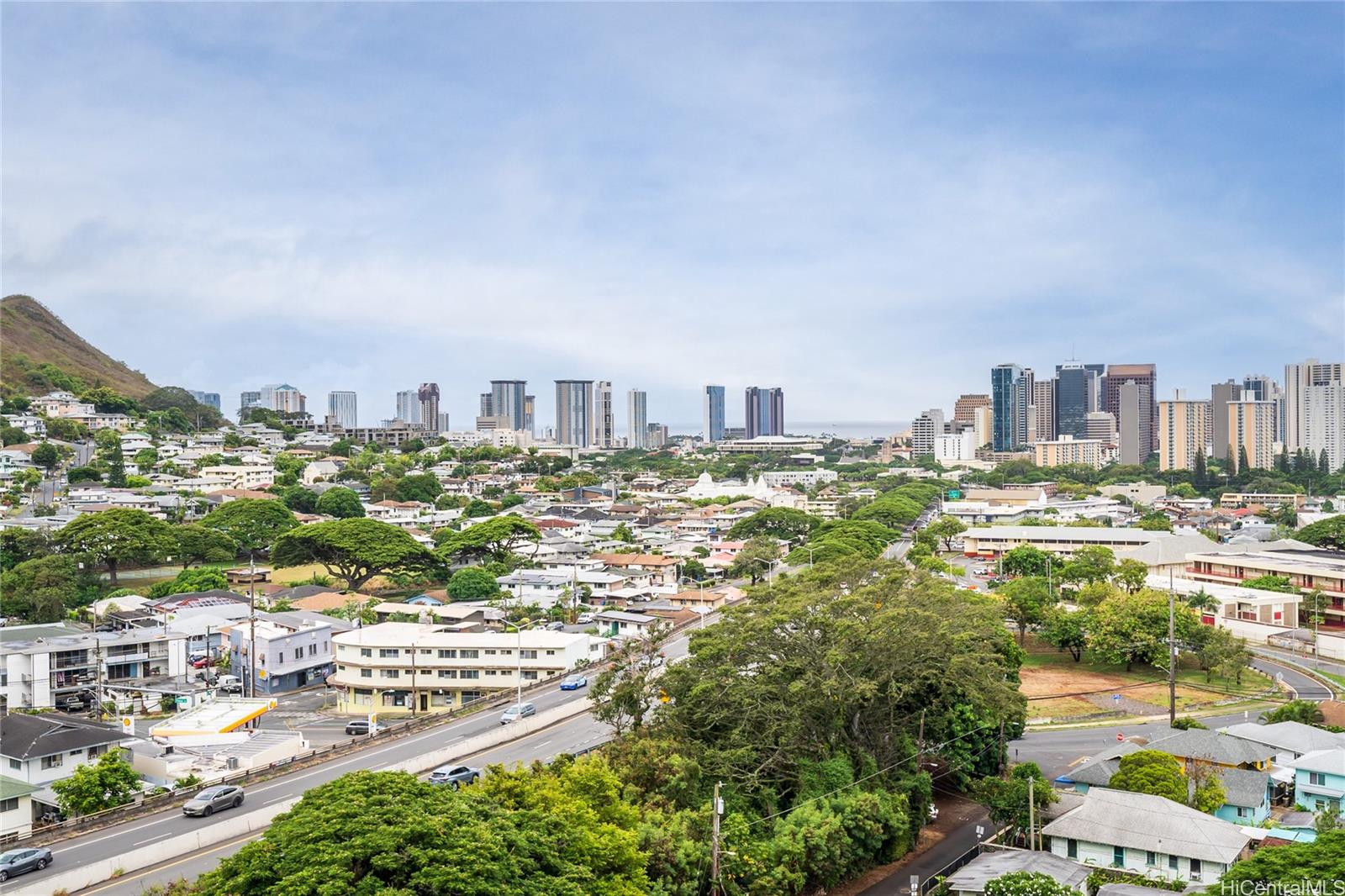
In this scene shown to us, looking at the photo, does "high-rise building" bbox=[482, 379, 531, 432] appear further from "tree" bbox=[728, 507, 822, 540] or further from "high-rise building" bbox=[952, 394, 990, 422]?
"tree" bbox=[728, 507, 822, 540]

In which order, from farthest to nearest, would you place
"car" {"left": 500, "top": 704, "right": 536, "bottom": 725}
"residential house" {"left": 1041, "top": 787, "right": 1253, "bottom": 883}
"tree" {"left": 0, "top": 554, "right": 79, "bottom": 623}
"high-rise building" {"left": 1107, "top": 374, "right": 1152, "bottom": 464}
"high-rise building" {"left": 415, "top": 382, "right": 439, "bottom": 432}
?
"high-rise building" {"left": 415, "top": 382, "right": 439, "bottom": 432}, "high-rise building" {"left": 1107, "top": 374, "right": 1152, "bottom": 464}, "tree" {"left": 0, "top": 554, "right": 79, "bottom": 623}, "car" {"left": 500, "top": 704, "right": 536, "bottom": 725}, "residential house" {"left": 1041, "top": 787, "right": 1253, "bottom": 883}

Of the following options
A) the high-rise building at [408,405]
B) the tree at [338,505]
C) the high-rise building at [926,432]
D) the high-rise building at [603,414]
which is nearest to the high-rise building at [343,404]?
the high-rise building at [408,405]

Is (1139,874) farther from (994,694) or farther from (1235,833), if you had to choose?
(994,694)

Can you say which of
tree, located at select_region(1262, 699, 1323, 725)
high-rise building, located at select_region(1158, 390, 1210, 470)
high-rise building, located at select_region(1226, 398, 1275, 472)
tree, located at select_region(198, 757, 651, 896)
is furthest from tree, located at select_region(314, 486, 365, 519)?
high-rise building, located at select_region(1226, 398, 1275, 472)

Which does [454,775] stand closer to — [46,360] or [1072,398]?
[46,360]

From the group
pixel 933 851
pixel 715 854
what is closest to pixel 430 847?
pixel 715 854

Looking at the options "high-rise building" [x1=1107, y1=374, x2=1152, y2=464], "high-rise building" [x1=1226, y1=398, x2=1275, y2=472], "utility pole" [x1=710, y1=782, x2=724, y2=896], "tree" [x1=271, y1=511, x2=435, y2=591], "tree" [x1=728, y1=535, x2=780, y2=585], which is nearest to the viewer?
"utility pole" [x1=710, y1=782, x2=724, y2=896]
